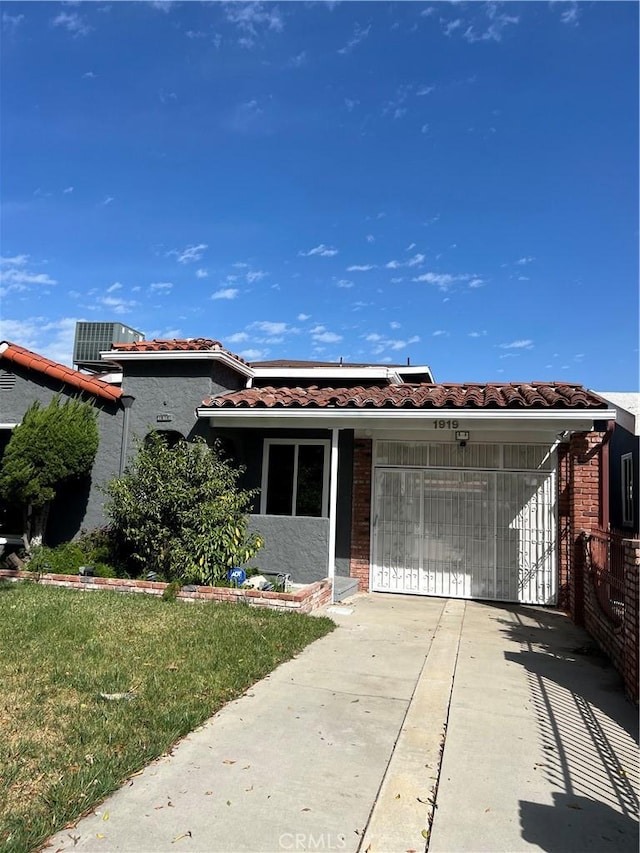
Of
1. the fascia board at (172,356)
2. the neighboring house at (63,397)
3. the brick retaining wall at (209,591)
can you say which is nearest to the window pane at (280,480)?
the fascia board at (172,356)

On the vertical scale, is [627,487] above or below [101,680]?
above

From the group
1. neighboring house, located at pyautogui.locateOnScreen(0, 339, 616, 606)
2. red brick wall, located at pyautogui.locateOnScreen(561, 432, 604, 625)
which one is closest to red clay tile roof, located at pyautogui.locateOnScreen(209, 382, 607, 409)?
neighboring house, located at pyautogui.locateOnScreen(0, 339, 616, 606)

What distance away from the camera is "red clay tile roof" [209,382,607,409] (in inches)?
345

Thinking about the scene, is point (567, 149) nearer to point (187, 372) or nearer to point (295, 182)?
point (295, 182)

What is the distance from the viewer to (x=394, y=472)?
36.0 feet

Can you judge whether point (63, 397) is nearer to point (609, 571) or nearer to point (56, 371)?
point (56, 371)

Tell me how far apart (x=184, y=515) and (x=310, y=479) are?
2988 millimetres

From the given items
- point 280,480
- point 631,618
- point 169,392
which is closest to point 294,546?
point 280,480

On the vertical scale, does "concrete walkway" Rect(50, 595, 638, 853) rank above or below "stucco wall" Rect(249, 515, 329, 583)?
below

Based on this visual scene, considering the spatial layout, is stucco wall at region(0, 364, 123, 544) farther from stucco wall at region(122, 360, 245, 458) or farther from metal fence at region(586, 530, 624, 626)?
metal fence at region(586, 530, 624, 626)

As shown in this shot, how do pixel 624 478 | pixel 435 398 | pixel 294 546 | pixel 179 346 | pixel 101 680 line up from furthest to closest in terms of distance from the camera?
1. pixel 624 478
2. pixel 179 346
3. pixel 294 546
4. pixel 435 398
5. pixel 101 680

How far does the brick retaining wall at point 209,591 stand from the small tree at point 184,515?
0.37m

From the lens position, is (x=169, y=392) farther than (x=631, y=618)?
Yes

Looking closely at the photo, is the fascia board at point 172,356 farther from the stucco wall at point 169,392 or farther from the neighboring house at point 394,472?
the stucco wall at point 169,392
